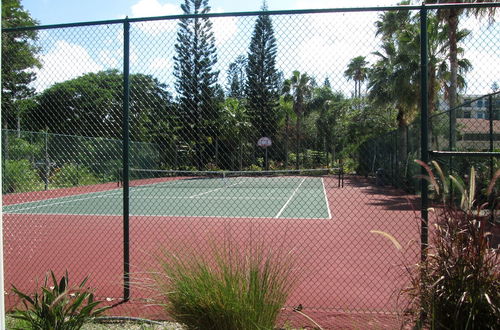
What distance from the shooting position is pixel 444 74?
19.9 metres

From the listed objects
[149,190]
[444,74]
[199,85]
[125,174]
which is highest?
[444,74]

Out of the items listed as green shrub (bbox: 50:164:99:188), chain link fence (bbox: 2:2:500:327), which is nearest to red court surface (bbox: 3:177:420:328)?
chain link fence (bbox: 2:2:500:327)

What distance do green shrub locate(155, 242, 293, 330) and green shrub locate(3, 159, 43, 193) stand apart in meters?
12.3

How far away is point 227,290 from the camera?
2873 mm

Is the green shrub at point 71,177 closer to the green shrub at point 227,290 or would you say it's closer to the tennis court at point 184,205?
the tennis court at point 184,205

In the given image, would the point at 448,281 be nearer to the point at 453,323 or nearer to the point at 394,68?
the point at 453,323

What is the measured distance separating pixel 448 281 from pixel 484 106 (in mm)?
8014

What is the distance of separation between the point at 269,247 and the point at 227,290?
4.71 feet

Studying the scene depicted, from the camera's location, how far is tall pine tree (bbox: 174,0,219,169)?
5.15 metres

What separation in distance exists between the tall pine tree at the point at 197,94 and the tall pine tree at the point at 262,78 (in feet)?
1.50

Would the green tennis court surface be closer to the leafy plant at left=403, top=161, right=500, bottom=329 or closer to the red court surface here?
the red court surface

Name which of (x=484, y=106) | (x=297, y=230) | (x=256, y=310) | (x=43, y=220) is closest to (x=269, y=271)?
(x=256, y=310)

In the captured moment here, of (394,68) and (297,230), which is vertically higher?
(394,68)

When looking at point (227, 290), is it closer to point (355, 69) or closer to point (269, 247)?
point (269, 247)
